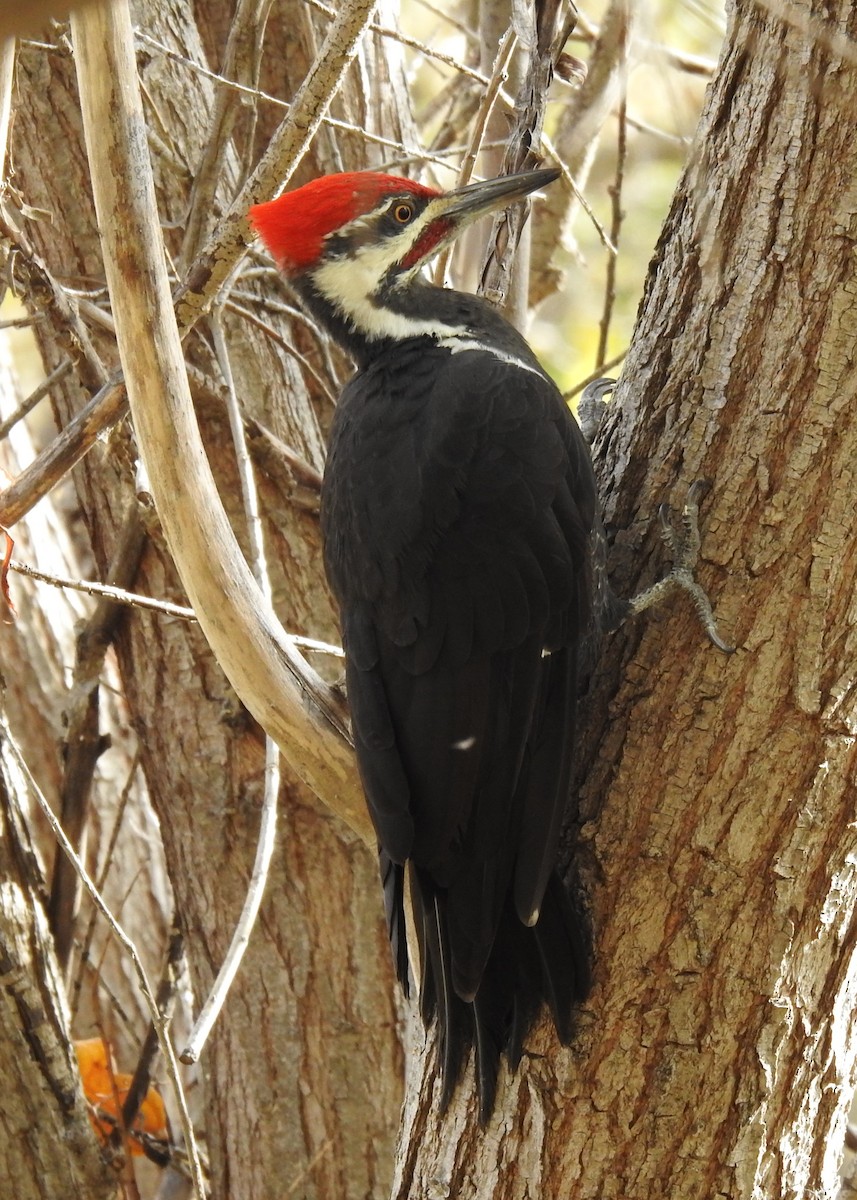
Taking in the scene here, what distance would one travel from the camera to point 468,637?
2.44m

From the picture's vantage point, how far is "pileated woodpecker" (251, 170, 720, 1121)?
7.39 feet

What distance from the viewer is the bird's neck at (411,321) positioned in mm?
2811

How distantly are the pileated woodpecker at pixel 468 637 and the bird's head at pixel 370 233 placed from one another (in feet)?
0.04

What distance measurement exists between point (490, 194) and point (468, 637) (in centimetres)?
105

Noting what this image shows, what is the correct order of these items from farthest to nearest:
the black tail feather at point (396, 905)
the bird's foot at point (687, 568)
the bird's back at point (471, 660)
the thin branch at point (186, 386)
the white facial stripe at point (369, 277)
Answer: the white facial stripe at point (369, 277)
the black tail feather at point (396, 905)
the bird's back at point (471, 660)
the bird's foot at point (687, 568)
the thin branch at point (186, 386)

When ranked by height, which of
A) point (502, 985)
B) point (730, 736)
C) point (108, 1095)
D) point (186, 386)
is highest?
point (186, 386)

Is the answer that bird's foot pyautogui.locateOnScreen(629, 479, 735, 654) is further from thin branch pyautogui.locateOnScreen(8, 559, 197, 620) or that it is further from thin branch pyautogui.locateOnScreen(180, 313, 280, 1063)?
thin branch pyautogui.locateOnScreen(8, 559, 197, 620)

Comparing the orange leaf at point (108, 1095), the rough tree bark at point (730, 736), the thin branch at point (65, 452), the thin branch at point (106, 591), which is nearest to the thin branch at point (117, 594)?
the thin branch at point (106, 591)

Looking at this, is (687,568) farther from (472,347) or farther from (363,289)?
(363,289)

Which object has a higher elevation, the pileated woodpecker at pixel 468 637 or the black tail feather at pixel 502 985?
the pileated woodpecker at pixel 468 637

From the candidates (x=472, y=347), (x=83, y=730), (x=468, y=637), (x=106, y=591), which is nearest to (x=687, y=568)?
(x=468, y=637)

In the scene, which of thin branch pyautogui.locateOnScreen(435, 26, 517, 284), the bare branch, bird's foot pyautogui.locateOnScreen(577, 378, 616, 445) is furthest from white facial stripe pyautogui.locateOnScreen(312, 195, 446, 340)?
bird's foot pyautogui.locateOnScreen(577, 378, 616, 445)

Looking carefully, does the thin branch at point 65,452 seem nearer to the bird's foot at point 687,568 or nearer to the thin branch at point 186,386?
the thin branch at point 186,386

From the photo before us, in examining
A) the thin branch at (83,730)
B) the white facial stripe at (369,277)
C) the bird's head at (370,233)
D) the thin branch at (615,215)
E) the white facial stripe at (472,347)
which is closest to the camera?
the white facial stripe at (472,347)
